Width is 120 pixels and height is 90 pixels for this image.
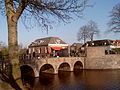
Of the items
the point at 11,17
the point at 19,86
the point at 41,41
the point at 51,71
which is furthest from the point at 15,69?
the point at 41,41

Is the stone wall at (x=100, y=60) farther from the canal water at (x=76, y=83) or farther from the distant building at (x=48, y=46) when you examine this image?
the canal water at (x=76, y=83)

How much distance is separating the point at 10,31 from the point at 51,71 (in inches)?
971

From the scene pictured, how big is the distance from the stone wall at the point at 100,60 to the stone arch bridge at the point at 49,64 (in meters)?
1.62

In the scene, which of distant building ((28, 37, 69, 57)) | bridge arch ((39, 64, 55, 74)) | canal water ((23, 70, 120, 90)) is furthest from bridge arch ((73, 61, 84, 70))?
canal water ((23, 70, 120, 90))

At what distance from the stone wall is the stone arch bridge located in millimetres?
1618

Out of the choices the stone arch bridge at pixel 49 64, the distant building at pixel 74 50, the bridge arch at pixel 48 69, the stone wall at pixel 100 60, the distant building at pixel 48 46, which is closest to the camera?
the stone arch bridge at pixel 49 64

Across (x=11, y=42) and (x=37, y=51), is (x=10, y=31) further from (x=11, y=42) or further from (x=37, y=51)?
(x=37, y=51)

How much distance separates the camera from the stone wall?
3172 centimetres

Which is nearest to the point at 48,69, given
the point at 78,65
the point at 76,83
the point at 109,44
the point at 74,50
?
the point at 78,65

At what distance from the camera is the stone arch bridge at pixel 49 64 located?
23.5 metres

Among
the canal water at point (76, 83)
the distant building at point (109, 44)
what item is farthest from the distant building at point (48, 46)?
the canal water at point (76, 83)

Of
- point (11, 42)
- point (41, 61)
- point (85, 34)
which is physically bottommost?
point (41, 61)

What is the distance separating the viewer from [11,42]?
3852mm

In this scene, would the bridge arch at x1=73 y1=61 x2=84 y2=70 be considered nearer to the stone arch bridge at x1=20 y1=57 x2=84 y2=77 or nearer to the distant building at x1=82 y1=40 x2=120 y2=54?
the stone arch bridge at x1=20 y1=57 x2=84 y2=77
